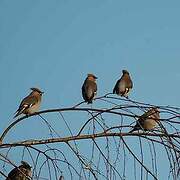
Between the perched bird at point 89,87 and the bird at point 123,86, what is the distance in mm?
482

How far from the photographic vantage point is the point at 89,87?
407 inches

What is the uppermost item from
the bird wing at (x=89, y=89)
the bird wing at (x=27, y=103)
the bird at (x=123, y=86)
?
the bird at (x=123, y=86)

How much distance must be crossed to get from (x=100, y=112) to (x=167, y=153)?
32.0 inches

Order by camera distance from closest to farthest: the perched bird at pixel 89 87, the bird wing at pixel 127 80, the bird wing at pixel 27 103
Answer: the bird wing at pixel 27 103, the perched bird at pixel 89 87, the bird wing at pixel 127 80

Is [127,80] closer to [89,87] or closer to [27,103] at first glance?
[89,87]

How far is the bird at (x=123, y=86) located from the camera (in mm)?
10751

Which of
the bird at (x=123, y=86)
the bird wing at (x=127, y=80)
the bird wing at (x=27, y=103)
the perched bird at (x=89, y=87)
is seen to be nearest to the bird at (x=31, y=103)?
the bird wing at (x=27, y=103)

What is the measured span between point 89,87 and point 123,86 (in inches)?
36.1

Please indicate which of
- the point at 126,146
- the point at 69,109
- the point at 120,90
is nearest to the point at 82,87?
the point at 120,90

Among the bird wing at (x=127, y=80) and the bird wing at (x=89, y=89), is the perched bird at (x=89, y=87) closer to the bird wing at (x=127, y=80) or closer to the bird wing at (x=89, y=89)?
the bird wing at (x=89, y=89)

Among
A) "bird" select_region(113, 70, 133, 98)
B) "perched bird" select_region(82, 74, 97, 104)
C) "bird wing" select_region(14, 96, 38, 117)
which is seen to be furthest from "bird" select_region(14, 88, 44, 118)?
"bird" select_region(113, 70, 133, 98)

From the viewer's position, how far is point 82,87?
10492mm

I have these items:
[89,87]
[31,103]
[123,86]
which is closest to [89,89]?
[89,87]

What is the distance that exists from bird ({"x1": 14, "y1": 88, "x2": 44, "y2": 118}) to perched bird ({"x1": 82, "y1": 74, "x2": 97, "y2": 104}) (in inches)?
34.6
